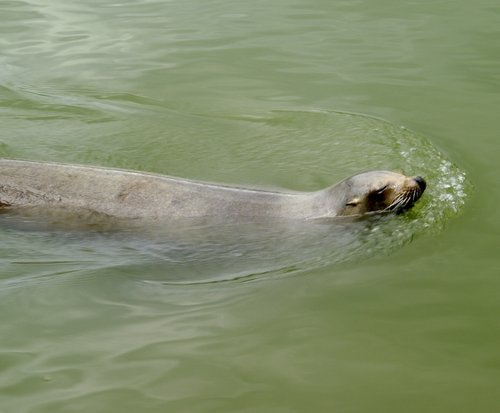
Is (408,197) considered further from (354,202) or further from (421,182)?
(354,202)

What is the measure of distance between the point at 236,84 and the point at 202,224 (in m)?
3.56

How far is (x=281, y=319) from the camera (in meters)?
5.26

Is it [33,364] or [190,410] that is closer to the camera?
[190,410]

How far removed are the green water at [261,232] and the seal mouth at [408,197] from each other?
3.4 inches

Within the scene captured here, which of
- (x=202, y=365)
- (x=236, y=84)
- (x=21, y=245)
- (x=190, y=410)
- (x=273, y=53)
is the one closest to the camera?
(x=190, y=410)

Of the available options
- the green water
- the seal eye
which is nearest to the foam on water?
the green water

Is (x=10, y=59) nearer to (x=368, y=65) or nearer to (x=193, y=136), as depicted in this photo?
(x=193, y=136)

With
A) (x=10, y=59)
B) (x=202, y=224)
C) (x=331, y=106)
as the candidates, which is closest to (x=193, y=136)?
(x=331, y=106)

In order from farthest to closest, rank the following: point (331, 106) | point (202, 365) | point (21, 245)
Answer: point (331, 106) → point (21, 245) → point (202, 365)

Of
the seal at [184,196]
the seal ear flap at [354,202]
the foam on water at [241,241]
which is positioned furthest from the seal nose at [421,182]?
the seal ear flap at [354,202]

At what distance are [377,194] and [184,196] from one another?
137cm

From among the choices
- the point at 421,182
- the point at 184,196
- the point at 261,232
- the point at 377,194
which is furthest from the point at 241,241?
the point at 421,182

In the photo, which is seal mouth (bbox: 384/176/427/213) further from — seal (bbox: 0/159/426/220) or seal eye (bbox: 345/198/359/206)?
seal eye (bbox: 345/198/359/206)

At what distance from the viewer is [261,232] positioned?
21.6 feet
